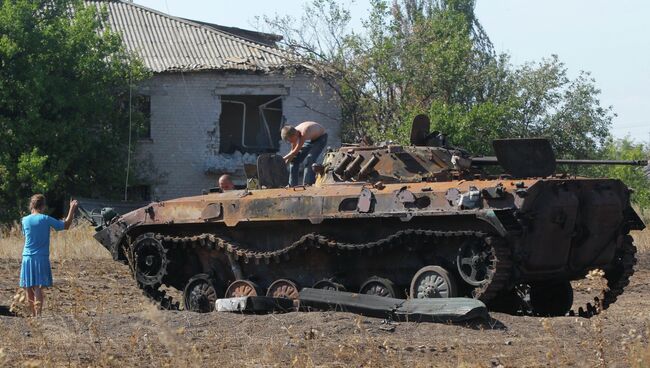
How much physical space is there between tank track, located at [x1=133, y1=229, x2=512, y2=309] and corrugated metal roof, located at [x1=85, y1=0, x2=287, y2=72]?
52.5ft

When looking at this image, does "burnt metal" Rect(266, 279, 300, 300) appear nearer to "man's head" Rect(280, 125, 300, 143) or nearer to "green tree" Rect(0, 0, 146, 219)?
"man's head" Rect(280, 125, 300, 143)

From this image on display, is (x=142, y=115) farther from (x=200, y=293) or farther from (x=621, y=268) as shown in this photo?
(x=621, y=268)

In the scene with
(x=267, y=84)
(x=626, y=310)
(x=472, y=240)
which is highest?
(x=267, y=84)

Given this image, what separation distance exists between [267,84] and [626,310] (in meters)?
17.9

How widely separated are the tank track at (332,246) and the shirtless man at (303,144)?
1191 millimetres

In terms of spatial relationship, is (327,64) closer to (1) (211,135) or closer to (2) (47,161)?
(1) (211,135)

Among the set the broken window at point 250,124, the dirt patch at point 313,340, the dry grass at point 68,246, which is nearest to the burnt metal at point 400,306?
A: the dirt patch at point 313,340

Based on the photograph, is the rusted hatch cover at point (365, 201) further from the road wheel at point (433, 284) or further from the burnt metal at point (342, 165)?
the burnt metal at point (342, 165)

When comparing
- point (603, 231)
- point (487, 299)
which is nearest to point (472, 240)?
point (487, 299)

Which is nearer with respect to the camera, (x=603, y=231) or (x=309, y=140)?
(x=603, y=231)

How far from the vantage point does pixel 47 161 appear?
2791cm

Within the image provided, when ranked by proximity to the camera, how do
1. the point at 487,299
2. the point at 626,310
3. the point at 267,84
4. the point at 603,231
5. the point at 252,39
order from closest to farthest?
the point at 487,299
the point at 603,231
the point at 626,310
the point at 267,84
the point at 252,39

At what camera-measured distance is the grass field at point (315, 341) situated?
316 inches

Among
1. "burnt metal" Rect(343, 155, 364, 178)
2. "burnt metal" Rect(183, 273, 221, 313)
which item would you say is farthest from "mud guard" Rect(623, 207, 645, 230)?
"burnt metal" Rect(183, 273, 221, 313)
